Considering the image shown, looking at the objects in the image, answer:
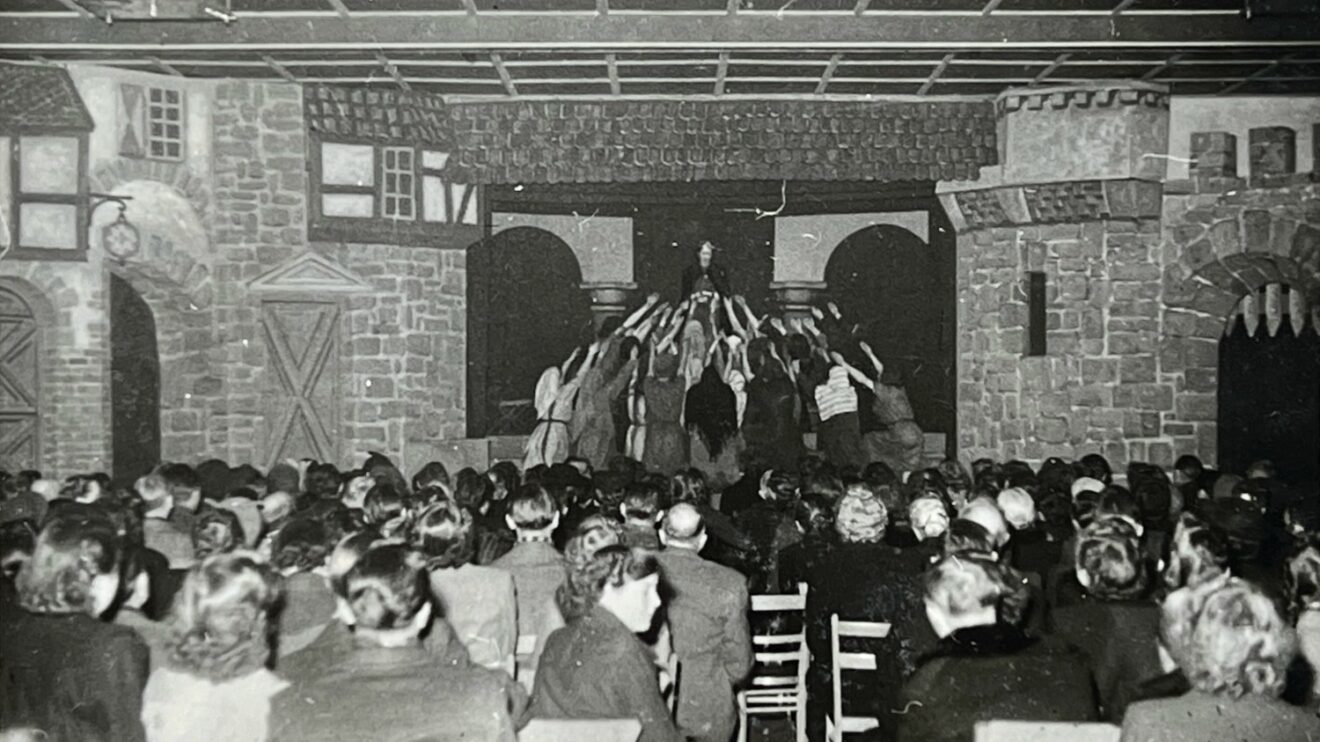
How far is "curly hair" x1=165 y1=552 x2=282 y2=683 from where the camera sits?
2572 mm

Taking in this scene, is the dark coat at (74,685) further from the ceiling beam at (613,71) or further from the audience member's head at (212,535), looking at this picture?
the ceiling beam at (613,71)

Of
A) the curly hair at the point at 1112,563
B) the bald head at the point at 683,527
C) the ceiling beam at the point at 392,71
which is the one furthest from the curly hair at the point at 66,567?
the ceiling beam at the point at 392,71

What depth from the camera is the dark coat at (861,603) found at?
3980 mm

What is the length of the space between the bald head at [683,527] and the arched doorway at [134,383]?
26.1 feet

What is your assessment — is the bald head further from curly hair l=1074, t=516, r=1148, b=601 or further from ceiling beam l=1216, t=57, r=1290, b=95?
ceiling beam l=1216, t=57, r=1290, b=95

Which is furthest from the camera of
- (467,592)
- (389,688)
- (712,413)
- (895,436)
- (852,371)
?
(852,371)

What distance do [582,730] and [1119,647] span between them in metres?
1.63

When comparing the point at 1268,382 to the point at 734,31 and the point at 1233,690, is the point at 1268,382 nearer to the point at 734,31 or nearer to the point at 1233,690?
the point at 734,31

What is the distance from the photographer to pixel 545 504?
168 inches

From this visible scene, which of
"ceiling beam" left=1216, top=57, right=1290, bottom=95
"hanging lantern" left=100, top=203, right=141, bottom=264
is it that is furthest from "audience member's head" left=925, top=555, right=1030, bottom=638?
"hanging lantern" left=100, top=203, right=141, bottom=264

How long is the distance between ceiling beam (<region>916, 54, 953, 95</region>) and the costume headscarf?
3529 millimetres

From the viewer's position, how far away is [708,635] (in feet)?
12.9

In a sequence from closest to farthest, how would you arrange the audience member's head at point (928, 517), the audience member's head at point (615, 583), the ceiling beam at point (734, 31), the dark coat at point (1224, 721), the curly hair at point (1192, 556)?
1. the dark coat at point (1224, 721)
2. the audience member's head at point (615, 583)
3. the curly hair at point (1192, 556)
4. the audience member's head at point (928, 517)
5. the ceiling beam at point (734, 31)

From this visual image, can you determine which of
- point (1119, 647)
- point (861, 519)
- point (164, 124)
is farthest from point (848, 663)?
point (164, 124)
